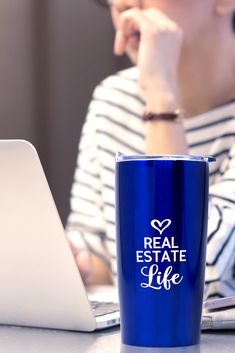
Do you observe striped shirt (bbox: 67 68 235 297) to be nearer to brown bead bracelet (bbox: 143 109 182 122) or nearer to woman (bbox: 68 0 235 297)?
woman (bbox: 68 0 235 297)

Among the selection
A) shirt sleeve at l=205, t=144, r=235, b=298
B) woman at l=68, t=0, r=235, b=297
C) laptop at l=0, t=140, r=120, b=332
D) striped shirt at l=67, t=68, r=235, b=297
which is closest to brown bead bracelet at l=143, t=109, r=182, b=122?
woman at l=68, t=0, r=235, b=297

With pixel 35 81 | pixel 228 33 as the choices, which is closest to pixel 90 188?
pixel 228 33

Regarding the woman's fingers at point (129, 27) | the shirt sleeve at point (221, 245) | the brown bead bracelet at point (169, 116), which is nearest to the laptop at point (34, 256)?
the shirt sleeve at point (221, 245)

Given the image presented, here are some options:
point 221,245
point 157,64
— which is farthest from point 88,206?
point 221,245

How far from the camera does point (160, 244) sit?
0.70 metres

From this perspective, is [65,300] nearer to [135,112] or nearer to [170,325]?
[170,325]

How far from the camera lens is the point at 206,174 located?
28.7 inches

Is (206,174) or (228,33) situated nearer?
(206,174)

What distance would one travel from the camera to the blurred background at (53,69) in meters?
2.59

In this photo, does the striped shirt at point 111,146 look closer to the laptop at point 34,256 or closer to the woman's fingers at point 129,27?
the woman's fingers at point 129,27

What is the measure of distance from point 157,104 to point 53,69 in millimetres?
882

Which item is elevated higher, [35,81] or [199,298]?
[35,81]

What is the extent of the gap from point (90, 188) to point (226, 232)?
0.55 m

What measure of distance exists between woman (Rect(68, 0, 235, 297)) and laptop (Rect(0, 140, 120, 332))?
89 cm
